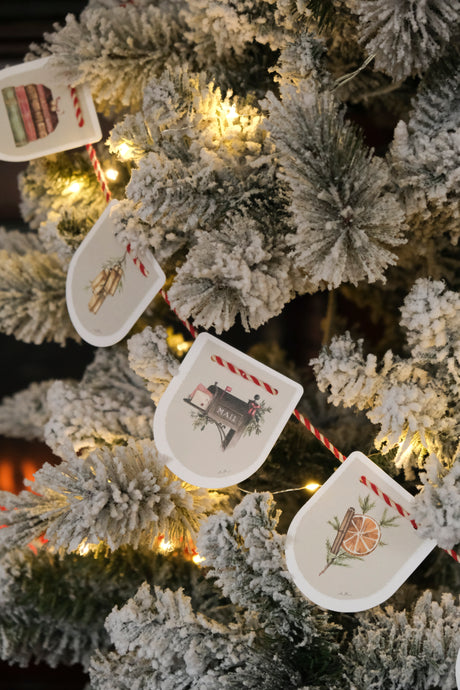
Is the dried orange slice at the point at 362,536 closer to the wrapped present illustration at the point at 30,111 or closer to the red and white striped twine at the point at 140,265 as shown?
the red and white striped twine at the point at 140,265

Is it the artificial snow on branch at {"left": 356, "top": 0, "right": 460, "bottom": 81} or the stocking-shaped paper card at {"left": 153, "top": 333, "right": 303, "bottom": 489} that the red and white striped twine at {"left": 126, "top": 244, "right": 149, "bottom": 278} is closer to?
the stocking-shaped paper card at {"left": 153, "top": 333, "right": 303, "bottom": 489}

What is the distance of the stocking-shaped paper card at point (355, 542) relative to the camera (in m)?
0.62

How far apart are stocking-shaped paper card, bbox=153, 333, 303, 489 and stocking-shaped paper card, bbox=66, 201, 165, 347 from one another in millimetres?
99

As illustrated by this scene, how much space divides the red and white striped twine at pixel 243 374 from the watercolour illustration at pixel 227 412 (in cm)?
1

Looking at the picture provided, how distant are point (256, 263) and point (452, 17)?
27 centimetres

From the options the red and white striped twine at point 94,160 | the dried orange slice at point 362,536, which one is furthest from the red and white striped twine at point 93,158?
the dried orange slice at point 362,536

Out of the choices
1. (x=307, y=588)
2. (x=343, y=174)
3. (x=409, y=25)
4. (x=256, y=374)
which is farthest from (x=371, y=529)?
(x=409, y=25)

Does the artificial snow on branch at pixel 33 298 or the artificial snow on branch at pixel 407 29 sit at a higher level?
the artificial snow on branch at pixel 407 29

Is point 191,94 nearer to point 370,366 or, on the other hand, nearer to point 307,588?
point 370,366

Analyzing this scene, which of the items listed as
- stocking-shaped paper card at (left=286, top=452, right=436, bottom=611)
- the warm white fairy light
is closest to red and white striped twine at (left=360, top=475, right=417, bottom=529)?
stocking-shaped paper card at (left=286, top=452, right=436, bottom=611)

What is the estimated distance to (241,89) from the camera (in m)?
0.71

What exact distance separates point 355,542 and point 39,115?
1.93 feet

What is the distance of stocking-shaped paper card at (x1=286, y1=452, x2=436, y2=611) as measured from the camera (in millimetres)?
624

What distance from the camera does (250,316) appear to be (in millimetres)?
601
